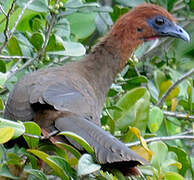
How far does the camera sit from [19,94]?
353 centimetres

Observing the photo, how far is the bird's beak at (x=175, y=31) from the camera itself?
14.4 ft

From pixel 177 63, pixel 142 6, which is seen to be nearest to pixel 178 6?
pixel 177 63

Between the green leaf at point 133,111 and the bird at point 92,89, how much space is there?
15 cm

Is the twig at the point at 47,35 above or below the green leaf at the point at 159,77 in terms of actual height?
above

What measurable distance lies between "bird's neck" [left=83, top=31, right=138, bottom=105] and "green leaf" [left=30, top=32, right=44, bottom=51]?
1.51 feet

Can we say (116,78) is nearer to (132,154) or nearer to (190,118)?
(190,118)

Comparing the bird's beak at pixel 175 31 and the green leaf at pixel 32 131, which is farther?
the bird's beak at pixel 175 31

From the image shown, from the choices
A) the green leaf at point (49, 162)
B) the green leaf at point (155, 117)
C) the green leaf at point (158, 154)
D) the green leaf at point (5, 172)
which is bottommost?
the green leaf at point (155, 117)

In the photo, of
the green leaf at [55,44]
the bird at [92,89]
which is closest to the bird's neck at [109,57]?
the bird at [92,89]

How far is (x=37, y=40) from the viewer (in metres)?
3.79

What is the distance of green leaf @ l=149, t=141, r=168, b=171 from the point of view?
3310mm

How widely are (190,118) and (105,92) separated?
0.70 metres

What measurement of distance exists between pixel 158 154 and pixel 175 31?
4.61 ft

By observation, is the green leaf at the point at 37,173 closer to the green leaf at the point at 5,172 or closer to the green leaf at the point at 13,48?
the green leaf at the point at 5,172
